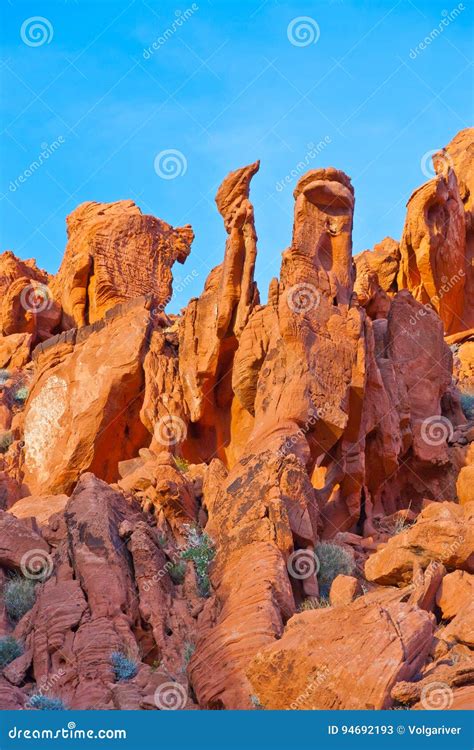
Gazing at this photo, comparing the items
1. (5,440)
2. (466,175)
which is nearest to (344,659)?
(5,440)

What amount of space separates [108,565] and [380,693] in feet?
18.8

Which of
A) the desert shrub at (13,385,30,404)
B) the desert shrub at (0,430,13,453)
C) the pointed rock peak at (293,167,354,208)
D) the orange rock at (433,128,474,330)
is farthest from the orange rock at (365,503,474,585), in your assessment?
the orange rock at (433,128,474,330)

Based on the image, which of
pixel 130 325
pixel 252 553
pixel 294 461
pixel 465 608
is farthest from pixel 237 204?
pixel 465 608

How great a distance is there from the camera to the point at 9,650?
1727 cm

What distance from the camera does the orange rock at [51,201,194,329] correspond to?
1443 inches

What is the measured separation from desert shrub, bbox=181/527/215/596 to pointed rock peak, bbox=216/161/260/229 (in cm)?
881

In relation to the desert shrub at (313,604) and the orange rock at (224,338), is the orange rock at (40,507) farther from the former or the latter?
the desert shrub at (313,604)

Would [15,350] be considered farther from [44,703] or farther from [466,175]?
[44,703]

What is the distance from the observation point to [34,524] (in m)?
20.4

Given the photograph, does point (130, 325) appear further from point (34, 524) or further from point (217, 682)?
point (217, 682)

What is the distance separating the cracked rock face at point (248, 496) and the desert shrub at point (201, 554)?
0.04 metres

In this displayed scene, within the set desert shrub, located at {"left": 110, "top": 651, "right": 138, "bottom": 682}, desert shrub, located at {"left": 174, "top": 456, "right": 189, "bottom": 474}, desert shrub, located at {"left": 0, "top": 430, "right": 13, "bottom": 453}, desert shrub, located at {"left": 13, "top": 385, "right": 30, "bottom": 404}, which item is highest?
desert shrub, located at {"left": 13, "top": 385, "right": 30, "bottom": 404}

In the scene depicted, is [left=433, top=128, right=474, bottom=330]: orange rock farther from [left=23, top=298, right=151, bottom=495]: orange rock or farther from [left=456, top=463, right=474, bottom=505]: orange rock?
[left=456, top=463, right=474, bottom=505]: orange rock

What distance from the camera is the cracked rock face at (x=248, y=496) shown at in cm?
1522
